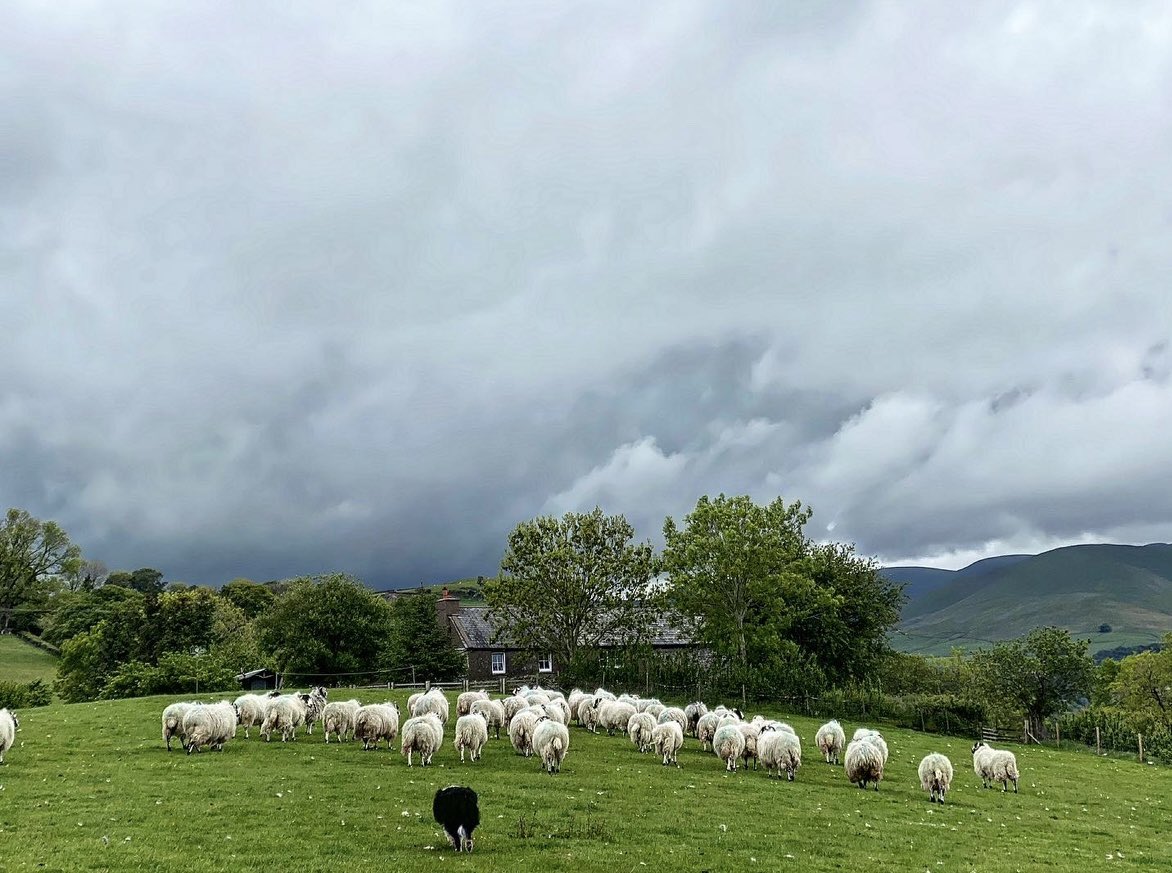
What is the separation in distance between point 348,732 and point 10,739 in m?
10.1

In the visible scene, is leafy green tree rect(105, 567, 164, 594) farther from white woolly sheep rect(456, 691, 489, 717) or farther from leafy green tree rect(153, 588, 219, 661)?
white woolly sheep rect(456, 691, 489, 717)

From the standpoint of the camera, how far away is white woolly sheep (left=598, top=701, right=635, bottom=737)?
32531mm

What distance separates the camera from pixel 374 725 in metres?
25.2

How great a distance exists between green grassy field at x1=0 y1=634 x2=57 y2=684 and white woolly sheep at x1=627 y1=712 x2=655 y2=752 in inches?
2883

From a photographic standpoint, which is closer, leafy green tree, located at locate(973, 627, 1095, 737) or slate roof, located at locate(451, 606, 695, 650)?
leafy green tree, located at locate(973, 627, 1095, 737)

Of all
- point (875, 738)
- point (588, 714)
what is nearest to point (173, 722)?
point (588, 714)

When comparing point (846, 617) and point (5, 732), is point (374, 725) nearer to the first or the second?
point (5, 732)

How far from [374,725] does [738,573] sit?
1318 inches

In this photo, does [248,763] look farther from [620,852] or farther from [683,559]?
[683,559]

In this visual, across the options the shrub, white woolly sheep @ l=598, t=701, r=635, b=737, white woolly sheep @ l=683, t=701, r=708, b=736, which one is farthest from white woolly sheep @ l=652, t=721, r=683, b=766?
the shrub

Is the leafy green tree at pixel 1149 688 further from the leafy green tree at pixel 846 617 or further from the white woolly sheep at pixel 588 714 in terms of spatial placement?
the white woolly sheep at pixel 588 714

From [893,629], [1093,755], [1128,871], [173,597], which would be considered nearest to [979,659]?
[893,629]

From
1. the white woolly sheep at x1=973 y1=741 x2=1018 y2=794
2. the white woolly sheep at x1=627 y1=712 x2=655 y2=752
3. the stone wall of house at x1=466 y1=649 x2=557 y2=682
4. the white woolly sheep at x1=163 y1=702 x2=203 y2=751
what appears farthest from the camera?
the stone wall of house at x1=466 y1=649 x2=557 y2=682

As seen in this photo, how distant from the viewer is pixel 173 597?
67625 mm
